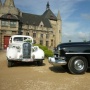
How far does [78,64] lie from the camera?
9.28m

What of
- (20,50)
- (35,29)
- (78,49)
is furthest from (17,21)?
(78,49)

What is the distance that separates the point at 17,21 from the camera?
45.7m

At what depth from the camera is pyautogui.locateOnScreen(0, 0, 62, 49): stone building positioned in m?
44.8

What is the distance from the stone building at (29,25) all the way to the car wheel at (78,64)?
88.9 feet

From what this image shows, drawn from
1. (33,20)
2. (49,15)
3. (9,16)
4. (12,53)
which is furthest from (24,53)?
(49,15)

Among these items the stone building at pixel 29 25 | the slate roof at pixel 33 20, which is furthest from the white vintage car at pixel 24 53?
the slate roof at pixel 33 20

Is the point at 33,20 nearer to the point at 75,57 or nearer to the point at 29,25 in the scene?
the point at 29,25

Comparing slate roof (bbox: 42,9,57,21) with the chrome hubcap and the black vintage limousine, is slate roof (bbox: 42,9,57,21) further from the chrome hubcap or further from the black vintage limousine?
the chrome hubcap

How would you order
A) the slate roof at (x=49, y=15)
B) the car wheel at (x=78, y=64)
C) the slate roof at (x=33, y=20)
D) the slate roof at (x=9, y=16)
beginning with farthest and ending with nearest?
the slate roof at (x=49, y=15), the slate roof at (x=33, y=20), the slate roof at (x=9, y=16), the car wheel at (x=78, y=64)

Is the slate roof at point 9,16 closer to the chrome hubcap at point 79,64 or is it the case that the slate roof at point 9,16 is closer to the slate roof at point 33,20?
the slate roof at point 33,20

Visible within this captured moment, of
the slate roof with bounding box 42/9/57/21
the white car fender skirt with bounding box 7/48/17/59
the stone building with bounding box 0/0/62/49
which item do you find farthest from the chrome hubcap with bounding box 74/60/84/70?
Answer: the slate roof with bounding box 42/9/57/21

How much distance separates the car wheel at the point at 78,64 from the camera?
9.19 meters

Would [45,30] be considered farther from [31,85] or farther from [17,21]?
[31,85]

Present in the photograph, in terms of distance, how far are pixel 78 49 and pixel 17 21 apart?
124ft
